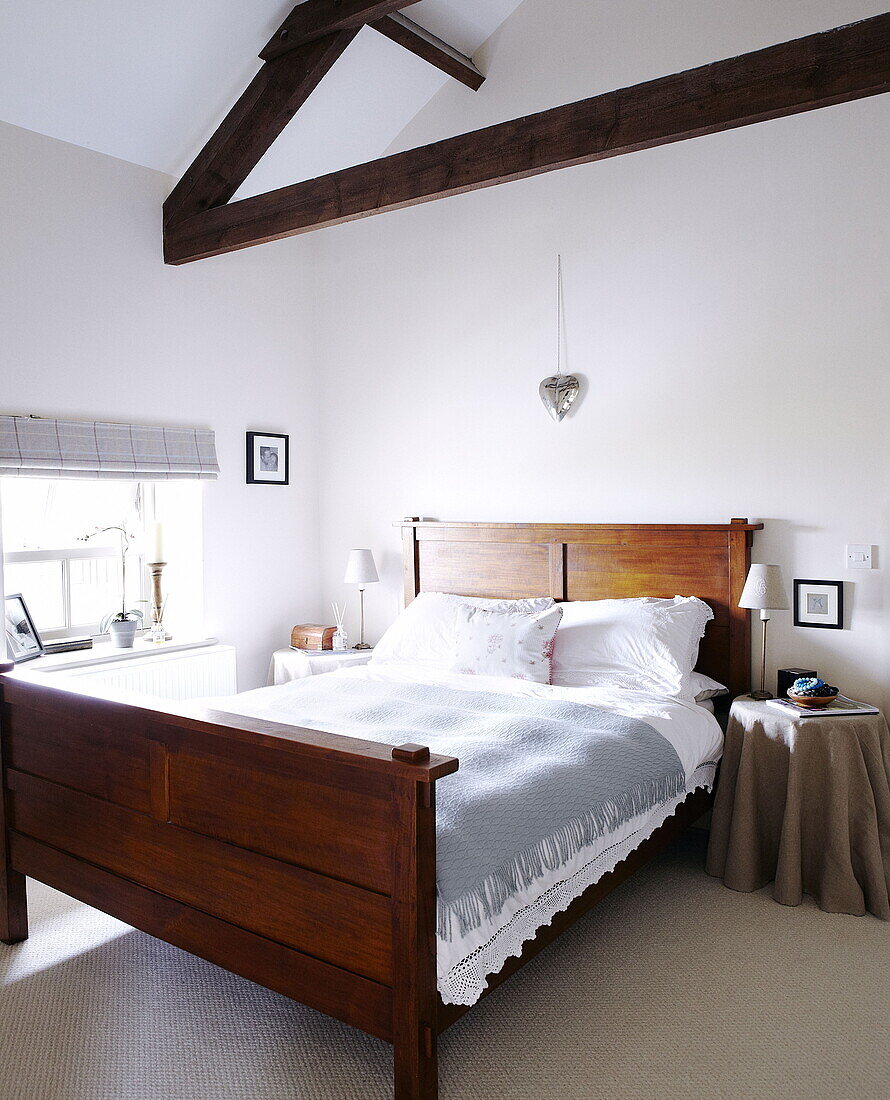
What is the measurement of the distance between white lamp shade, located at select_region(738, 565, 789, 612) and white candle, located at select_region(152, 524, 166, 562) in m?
2.73

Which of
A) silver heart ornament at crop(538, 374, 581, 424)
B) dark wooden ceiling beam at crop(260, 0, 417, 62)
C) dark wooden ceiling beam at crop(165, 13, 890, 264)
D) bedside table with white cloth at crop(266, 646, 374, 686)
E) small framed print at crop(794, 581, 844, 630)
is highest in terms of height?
dark wooden ceiling beam at crop(260, 0, 417, 62)

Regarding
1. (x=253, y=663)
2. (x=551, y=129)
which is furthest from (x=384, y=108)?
(x=253, y=663)

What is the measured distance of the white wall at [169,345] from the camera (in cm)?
363

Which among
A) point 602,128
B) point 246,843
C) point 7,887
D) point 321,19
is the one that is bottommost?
point 7,887

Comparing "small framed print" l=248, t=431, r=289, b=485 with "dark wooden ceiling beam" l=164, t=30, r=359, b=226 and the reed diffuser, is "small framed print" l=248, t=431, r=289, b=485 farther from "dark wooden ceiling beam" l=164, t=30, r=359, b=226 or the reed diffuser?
"dark wooden ceiling beam" l=164, t=30, r=359, b=226

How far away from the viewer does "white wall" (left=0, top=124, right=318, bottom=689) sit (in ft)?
11.9

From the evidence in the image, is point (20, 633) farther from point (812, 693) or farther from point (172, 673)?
point (812, 693)

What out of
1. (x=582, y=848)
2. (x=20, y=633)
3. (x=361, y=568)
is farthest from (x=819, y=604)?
(x=20, y=633)

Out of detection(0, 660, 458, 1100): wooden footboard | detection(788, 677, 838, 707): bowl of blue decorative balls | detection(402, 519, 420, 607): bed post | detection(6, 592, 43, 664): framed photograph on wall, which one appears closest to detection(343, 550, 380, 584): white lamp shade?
detection(402, 519, 420, 607): bed post

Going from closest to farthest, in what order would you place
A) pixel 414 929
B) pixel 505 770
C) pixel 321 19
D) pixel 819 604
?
pixel 414 929, pixel 505 770, pixel 819 604, pixel 321 19

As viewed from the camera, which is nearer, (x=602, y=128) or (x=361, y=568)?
(x=602, y=128)

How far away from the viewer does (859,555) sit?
336 cm

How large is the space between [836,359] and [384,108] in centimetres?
264

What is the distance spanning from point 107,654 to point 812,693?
3.01 metres
